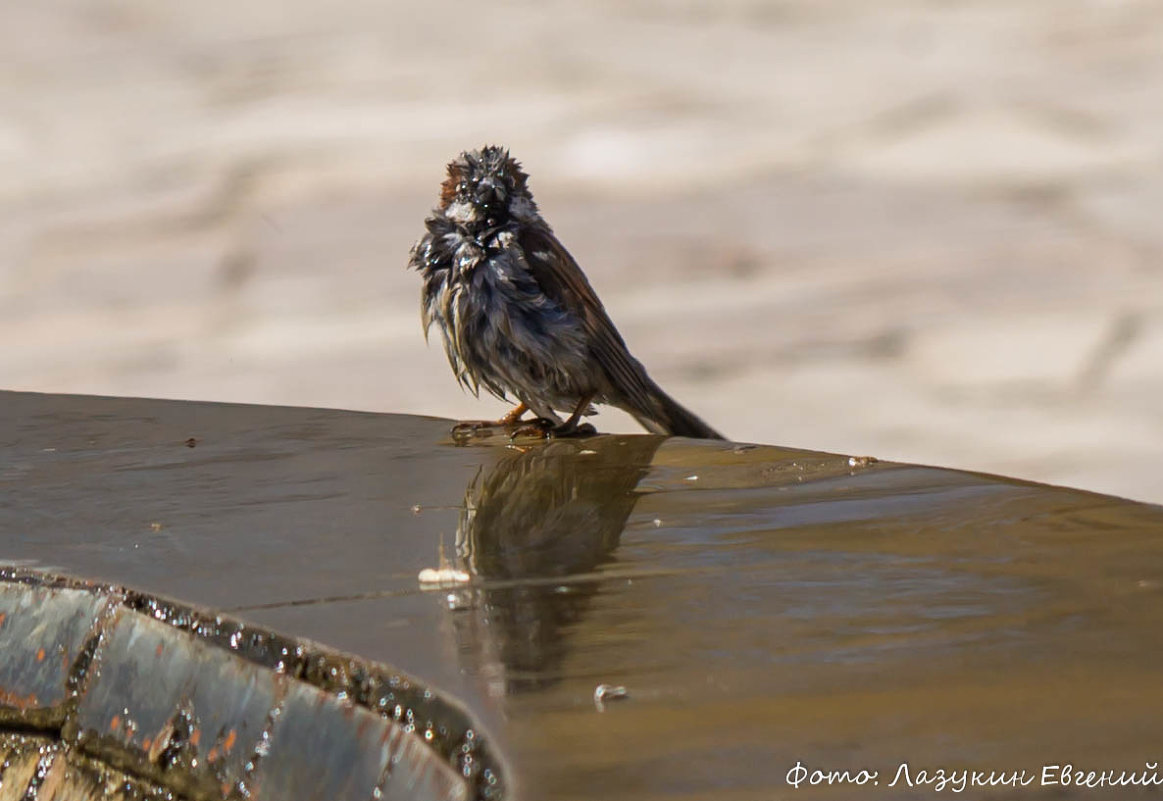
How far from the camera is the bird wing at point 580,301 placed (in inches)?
160

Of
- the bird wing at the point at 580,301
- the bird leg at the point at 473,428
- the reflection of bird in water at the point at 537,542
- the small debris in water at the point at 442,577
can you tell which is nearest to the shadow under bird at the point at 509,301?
the bird wing at the point at 580,301

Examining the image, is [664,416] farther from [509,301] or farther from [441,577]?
[441,577]

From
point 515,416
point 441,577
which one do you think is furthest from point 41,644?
point 515,416

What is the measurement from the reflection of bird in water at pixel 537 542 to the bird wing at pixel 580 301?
0.53 meters

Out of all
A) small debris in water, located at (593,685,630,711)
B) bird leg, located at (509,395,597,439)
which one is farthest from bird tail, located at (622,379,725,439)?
small debris in water, located at (593,685,630,711)

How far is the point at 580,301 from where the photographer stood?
162 inches

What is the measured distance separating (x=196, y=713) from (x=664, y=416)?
7.84ft

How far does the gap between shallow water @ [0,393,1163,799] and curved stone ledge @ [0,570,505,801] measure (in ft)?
0.17

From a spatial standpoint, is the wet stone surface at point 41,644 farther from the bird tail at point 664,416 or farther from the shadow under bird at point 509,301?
the bird tail at point 664,416

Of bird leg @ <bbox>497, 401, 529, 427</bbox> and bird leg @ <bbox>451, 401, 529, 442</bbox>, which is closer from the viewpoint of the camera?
bird leg @ <bbox>451, 401, 529, 442</bbox>

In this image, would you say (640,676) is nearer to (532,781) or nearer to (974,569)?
(532,781)

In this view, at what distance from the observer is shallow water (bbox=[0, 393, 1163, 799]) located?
1.60 meters

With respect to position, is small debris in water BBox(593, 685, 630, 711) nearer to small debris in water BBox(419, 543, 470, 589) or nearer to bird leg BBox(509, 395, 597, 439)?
small debris in water BBox(419, 543, 470, 589)

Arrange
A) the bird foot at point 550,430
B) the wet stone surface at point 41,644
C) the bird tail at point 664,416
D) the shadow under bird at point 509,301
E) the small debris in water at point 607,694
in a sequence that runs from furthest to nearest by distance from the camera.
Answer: the bird tail at point 664,416 → the shadow under bird at point 509,301 → the bird foot at point 550,430 → the wet stone surface at point 41,644 → the small debris in water at point 607,694
